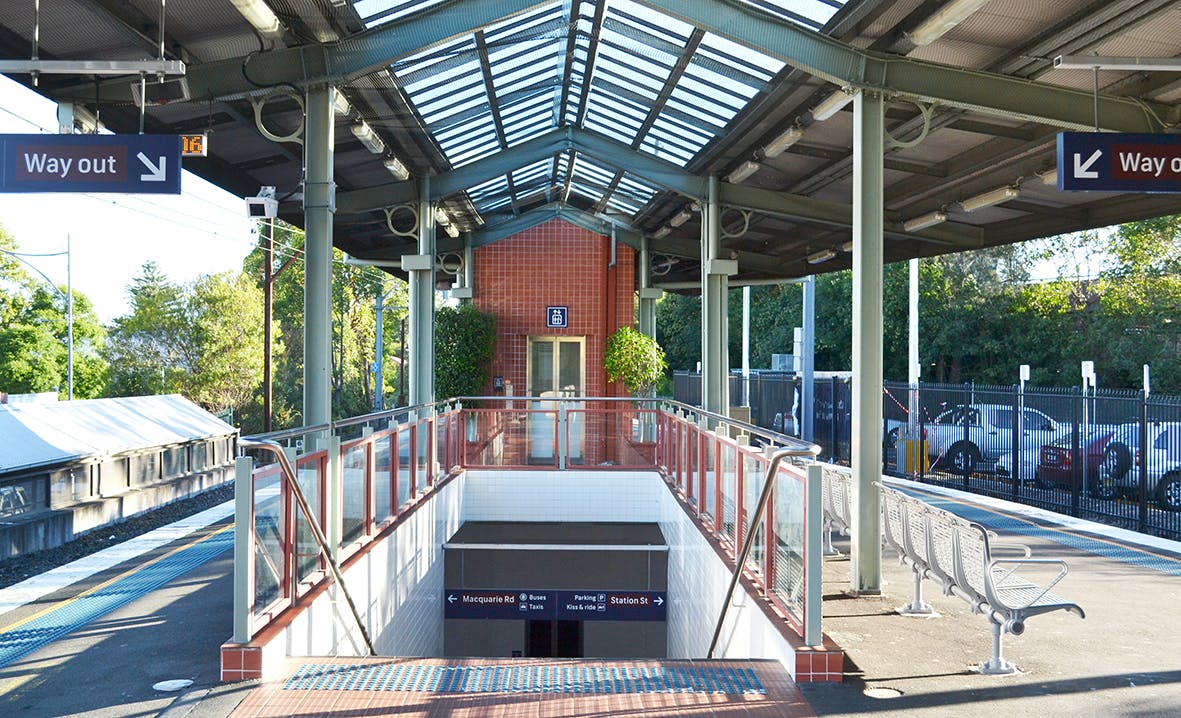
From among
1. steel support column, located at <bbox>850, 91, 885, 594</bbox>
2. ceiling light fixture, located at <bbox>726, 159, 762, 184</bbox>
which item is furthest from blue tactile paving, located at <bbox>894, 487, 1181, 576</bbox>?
ceiling light fixture, located at <bbox>726, 159, 762, 184</bbox>

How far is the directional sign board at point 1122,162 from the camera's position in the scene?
7.09 metres

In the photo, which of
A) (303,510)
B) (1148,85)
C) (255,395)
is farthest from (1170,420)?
(255,395)

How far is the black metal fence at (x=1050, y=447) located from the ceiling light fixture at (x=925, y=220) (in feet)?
10.1

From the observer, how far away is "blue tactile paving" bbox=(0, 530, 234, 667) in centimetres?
647

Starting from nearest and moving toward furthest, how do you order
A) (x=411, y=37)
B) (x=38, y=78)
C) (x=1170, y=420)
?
(x=38, y=78) < (x=411, y=37) < (x=1170, y=420)

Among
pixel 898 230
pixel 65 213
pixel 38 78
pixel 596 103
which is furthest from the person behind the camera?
pixel 65 213

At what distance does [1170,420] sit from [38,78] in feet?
40.1

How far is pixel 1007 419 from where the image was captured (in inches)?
647

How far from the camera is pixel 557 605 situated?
528 inches

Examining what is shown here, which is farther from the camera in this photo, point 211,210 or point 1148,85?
point 211,210

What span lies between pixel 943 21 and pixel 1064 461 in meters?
10.1

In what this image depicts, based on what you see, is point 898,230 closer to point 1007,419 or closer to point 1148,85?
point 1007,419

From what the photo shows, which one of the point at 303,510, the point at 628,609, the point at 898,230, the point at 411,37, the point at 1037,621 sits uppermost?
the point at 411,37

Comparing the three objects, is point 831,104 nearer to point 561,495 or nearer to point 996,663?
point 996,663
